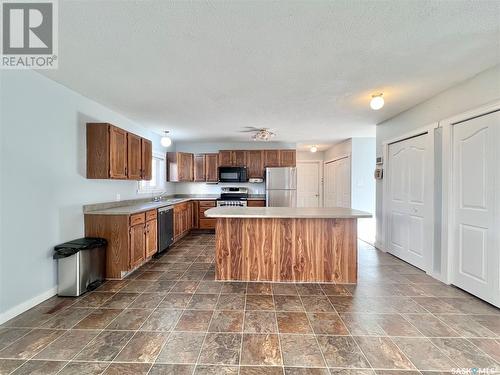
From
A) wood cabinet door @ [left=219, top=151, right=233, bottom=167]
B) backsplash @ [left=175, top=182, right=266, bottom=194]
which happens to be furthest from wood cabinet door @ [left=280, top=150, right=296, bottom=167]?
wood cabinet door @ [left=219, top=151, right=233, bottom=167]

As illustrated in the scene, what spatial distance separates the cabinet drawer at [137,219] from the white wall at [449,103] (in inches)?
165

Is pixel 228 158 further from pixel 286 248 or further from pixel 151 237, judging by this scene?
pixel 286 248

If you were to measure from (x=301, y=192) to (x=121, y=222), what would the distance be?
6.16 m

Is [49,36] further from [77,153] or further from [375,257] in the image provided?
[375,257]

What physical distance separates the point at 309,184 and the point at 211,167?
362 centimetres

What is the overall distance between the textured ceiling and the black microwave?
9.02 ft

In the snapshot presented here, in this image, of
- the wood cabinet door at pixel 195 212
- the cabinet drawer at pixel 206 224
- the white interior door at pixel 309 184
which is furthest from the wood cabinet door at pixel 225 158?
the white interior door at pixel 309 184

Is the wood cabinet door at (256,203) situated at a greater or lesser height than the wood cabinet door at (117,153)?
lesser

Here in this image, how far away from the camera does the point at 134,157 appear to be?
383cm

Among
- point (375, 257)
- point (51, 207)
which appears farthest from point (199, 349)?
point (375, 257)

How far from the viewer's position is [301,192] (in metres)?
8.13

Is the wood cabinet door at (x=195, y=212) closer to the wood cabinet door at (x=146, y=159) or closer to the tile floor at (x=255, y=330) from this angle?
the wood cabinet door at (x=146, y=159)

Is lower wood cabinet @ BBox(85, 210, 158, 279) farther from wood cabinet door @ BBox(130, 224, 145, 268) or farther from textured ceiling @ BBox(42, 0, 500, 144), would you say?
textured ceiling @ BBox(42, 0, 500, 144)

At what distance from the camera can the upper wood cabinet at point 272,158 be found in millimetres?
6352
